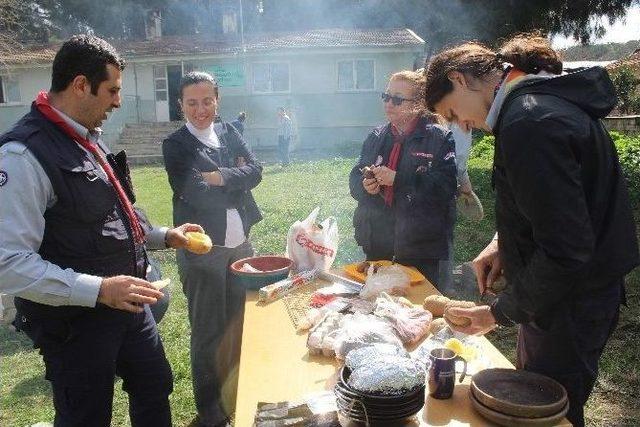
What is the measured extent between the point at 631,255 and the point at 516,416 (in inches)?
26.3

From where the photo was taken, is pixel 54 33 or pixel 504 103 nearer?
pixel 504 103

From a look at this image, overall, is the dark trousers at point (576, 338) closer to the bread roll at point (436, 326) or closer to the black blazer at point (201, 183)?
the bread roll at point (436, 326)

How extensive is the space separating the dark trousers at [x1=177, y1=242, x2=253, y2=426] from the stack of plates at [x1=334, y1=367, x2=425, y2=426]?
1811mm

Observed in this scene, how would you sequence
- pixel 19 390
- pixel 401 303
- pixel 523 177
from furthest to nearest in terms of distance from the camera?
1. pixel 19 390
2. pixel 401 303
3. pixel 523 177

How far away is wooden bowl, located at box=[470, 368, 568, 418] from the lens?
5.19 feet

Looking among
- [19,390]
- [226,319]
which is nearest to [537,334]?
[226,319]

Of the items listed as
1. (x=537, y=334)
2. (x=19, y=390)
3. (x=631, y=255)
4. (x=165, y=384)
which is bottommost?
(x=19, y=390)

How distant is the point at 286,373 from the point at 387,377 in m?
0.53

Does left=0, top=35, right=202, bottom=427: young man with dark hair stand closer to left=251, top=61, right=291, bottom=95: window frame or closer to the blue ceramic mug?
the blue ceramic mug

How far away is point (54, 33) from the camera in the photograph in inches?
1044

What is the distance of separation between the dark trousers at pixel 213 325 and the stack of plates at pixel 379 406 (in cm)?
181

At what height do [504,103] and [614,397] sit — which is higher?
[504,103]

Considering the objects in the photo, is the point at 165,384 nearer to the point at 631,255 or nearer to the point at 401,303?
the point at 401,303

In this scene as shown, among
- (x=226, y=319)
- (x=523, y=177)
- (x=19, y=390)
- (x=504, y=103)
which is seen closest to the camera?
(x=523, y=177)
